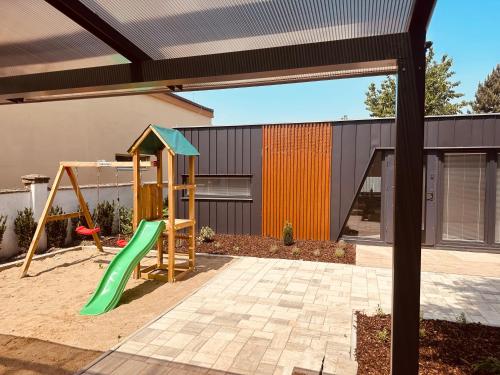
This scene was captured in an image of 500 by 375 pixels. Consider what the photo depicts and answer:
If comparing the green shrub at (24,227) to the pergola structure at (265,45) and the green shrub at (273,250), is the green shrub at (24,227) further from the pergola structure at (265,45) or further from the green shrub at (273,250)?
the green shrub at (273,250)

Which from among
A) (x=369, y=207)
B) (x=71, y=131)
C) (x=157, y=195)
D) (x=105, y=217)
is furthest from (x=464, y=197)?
(x=71, y=131)

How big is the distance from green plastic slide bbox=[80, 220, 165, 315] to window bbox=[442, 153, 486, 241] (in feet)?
26.4

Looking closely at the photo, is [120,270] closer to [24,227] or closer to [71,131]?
[24,227]

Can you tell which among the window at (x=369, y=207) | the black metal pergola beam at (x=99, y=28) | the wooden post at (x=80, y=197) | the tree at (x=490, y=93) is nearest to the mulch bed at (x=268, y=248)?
the window at (x=369, y=207)

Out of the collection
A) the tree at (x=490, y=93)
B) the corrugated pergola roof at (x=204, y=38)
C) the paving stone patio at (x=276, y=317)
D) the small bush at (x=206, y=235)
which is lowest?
the paving stone patio at (x=276, y=317)

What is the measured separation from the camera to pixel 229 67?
2869 millimetres

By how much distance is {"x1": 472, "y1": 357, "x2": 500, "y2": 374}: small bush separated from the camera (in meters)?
3.35

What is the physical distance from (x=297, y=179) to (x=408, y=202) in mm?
7951

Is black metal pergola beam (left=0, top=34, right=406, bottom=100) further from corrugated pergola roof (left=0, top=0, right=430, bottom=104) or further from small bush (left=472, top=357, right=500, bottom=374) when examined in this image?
small bush (left=472, top=357, right=500, bottom=374)

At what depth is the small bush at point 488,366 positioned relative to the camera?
335 centimetres

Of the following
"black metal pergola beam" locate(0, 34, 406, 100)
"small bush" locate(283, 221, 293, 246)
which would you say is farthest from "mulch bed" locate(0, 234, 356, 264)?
"black metal pergola beam" locate(0, 34, 406, 100)

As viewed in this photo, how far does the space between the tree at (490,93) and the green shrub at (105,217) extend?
54.5 meters

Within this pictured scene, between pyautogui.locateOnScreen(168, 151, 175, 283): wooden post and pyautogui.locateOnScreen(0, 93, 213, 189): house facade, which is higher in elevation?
pyautogui.locateOnScreen(0, 93, 213, 189): house facade

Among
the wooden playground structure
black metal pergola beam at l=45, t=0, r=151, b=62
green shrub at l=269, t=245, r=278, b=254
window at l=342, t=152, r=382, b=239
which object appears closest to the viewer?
black metal pergola beam at l=45, t=0, r=151, b=62
